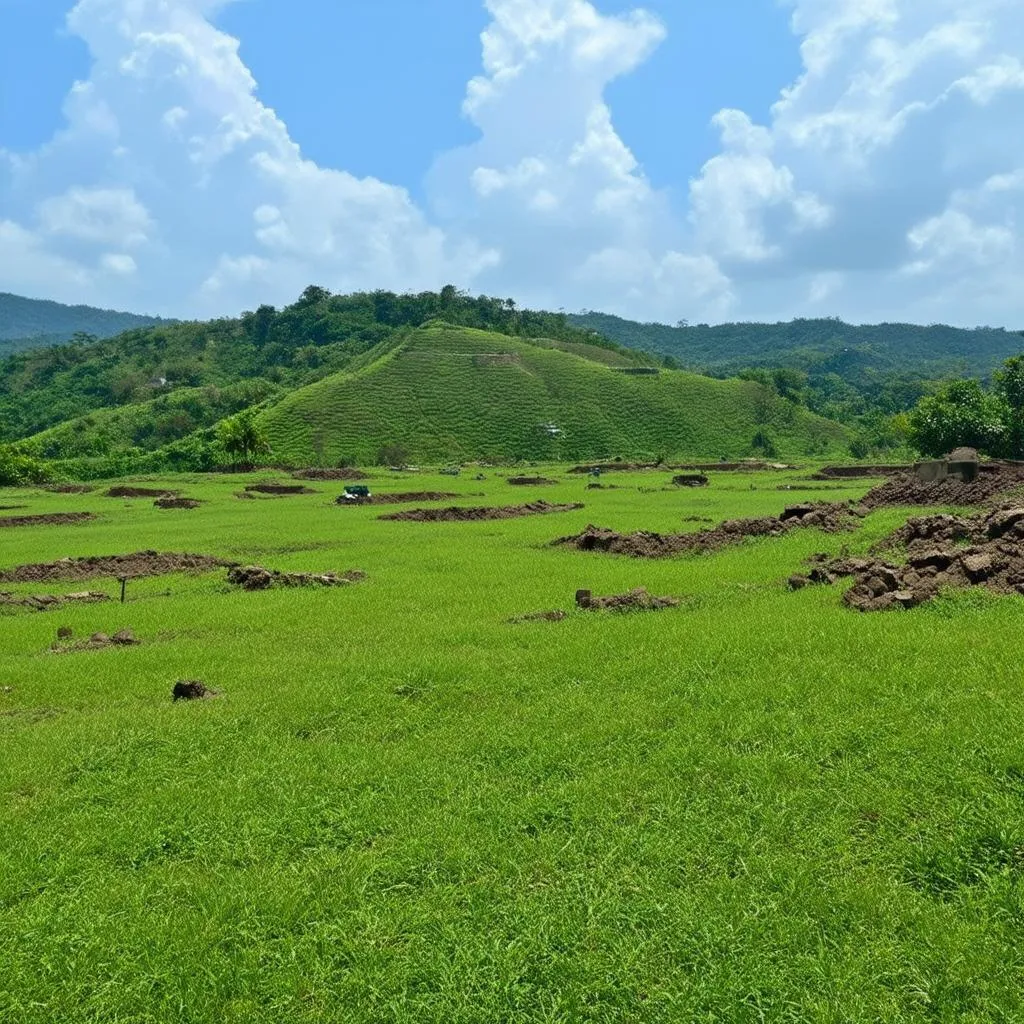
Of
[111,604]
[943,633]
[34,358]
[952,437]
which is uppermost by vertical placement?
[34,358]

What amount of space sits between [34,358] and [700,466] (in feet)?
595

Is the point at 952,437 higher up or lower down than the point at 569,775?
higher up

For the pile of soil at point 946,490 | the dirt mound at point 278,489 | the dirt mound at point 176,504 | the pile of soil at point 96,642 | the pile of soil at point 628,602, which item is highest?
the pile of soil at point 946,490

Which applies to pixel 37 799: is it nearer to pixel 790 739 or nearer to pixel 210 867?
pixel 210 867

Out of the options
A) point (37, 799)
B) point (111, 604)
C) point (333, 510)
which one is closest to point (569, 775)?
point (37, 799)

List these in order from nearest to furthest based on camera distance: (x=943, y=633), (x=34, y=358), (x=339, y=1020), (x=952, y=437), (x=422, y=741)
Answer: (x=339, y=1020)
(x=422, y=741)
(x=943, y=633)
(x=952, y=437)
(x=34, y=358)

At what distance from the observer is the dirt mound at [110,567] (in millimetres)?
→ 24703

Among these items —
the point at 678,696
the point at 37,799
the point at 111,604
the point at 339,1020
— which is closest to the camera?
the point at 339,1020

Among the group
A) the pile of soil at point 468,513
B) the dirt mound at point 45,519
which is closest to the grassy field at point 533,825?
the pile of soil at point 468,513

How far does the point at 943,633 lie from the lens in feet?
37.3

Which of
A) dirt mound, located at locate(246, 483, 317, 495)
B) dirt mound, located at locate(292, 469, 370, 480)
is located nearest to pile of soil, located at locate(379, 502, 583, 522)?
dirt mound, located at locate(246, 483, 317, 495)

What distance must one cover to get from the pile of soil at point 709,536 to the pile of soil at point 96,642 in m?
14.8

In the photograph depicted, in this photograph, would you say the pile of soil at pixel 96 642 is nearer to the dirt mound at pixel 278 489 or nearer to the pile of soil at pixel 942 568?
the pile of soil at pixel 942 568

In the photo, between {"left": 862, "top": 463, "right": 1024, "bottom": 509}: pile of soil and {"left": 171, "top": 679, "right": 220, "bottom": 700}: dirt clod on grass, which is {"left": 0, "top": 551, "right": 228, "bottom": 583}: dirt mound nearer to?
{"left": 171, "top": 679, "right": 220, "bottom": 700}: dirt clod on grass
